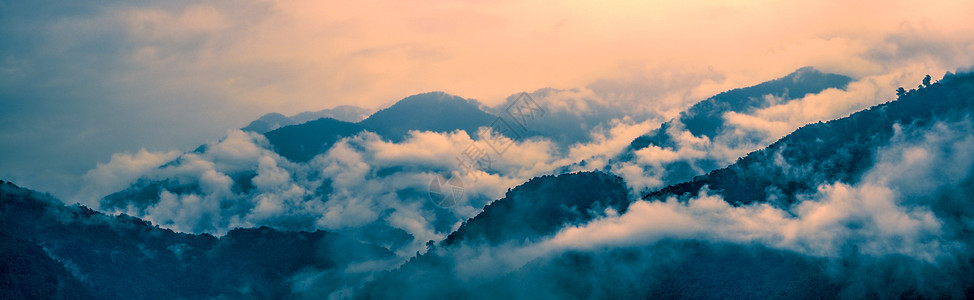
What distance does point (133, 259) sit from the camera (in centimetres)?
16825

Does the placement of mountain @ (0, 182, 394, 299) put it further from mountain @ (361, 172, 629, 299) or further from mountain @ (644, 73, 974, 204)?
mountain @ (644, 73, 974, 204)

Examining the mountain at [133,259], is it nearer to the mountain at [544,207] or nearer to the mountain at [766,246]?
the mountain at [766,246]

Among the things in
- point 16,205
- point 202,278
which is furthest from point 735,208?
point 16,205

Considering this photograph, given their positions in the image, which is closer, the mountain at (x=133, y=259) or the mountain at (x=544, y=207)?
the mountain at (x=133, y=259)

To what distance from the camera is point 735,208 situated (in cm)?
16688

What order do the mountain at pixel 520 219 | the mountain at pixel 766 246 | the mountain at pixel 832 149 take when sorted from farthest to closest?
the mountain at pixel 520 219, the mountain at pixel 832 149, the mountain at pixel 766 246

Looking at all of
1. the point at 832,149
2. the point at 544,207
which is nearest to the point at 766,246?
the point at 832,149

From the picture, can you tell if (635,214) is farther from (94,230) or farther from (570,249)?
(94,230)

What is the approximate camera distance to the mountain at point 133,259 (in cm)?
14650

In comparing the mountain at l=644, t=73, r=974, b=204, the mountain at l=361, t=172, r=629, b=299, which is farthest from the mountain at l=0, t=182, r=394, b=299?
the mountain at l=644, t=73, r=974, b=204

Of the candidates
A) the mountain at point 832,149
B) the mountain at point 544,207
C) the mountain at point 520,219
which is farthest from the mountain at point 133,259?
the mountain at point 832,149

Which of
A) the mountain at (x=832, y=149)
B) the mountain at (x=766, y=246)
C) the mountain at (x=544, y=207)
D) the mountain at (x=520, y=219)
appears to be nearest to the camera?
the mountain at (x=766, y=246)

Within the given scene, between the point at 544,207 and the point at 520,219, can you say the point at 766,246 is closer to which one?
the point at 544,207

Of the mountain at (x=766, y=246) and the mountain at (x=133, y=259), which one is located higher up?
the mountain at (x=133, y=259)
